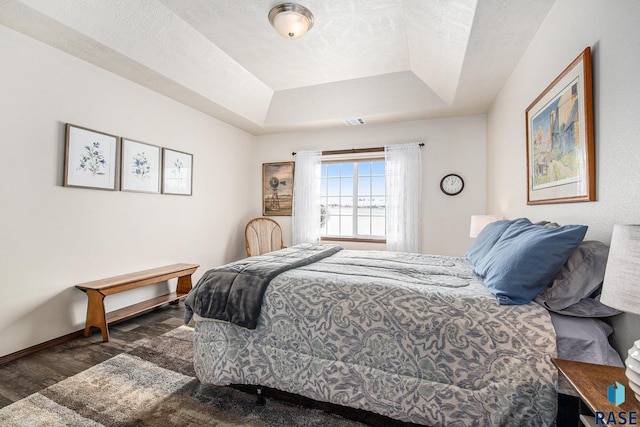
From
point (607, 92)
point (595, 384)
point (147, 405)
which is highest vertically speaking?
point (607, 92)

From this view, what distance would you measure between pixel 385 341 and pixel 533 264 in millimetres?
797

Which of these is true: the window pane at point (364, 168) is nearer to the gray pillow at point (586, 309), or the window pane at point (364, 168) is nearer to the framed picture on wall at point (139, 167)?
the framed picture on wall at point (139, 167)

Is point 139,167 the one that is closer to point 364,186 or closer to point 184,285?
point 184,285

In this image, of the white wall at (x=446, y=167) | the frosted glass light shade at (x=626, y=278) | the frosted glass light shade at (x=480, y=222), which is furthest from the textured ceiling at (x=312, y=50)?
the frosted glass light shade at (x=626, y=278)

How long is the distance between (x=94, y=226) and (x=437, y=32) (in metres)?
3.57

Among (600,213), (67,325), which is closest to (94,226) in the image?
(67,325)

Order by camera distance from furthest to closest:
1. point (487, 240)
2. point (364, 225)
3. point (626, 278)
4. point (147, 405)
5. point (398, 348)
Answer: point (364, 225) → point (487, 240) → point (147, 405) → point (398, 348) → point (626, 278)

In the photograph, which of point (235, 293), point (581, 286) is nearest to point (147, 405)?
point (235, 293)

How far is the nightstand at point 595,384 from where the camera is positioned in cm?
83

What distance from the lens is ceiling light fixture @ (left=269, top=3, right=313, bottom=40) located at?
7.82 ft

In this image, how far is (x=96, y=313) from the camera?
262cm

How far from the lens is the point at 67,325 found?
263 centimetres

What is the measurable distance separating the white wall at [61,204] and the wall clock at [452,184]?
3.54 metres

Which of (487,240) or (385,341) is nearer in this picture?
(385,341)
